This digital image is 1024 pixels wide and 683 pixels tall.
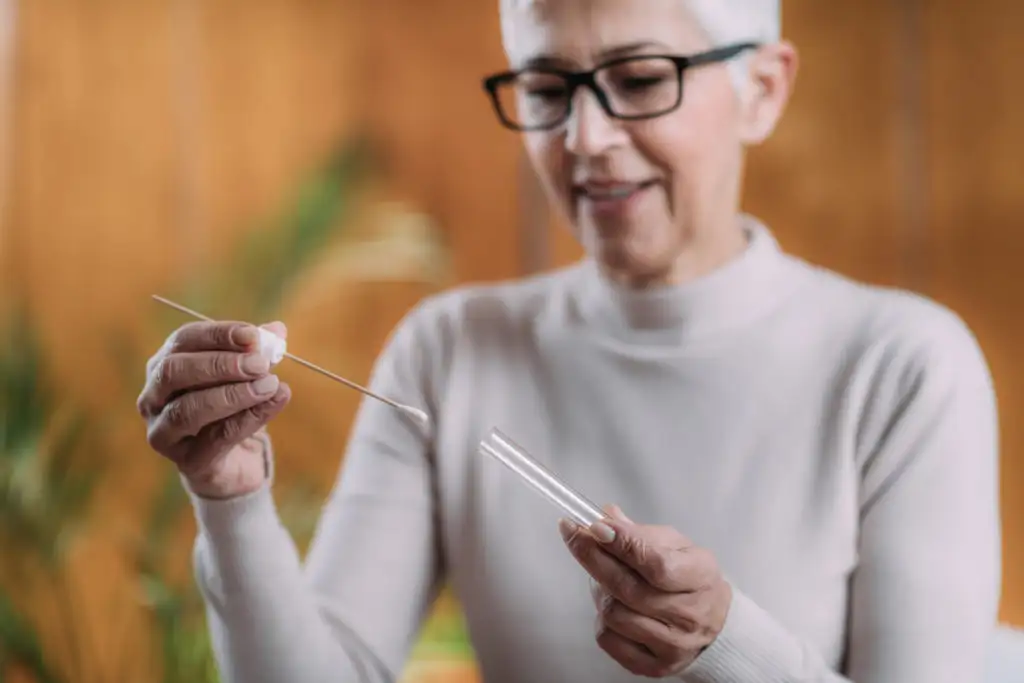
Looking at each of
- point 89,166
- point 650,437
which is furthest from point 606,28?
point 89,166

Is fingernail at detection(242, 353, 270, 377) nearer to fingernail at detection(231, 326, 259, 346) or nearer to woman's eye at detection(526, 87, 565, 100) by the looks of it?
fingernail at detection(231, 326, 259, 346)

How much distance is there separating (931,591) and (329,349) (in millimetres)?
2064

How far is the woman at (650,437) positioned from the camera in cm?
92

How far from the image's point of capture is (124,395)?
8.45 ft

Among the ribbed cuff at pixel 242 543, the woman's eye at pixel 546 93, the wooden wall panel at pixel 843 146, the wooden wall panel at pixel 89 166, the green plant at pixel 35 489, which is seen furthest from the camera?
the wooden wall panel at pixel 89 166

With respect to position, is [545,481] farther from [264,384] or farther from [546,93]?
[546,93]

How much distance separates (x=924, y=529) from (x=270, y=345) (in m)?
0.52

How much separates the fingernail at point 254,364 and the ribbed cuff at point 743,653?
35 cm

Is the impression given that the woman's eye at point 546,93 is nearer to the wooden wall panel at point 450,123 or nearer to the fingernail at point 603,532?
the fingernail at point 603,532

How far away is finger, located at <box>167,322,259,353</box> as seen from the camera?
0.78 m

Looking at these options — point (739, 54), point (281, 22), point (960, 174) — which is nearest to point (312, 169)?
point (281, 22)

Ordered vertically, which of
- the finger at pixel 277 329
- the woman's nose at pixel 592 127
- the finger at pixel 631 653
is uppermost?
the woman's nose at pixel 592 127

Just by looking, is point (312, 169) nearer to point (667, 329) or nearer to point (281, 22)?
point (281, 22)

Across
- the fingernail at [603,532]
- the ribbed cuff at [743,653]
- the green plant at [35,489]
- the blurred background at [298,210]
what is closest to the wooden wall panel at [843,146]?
the blurred background at [298,210]
